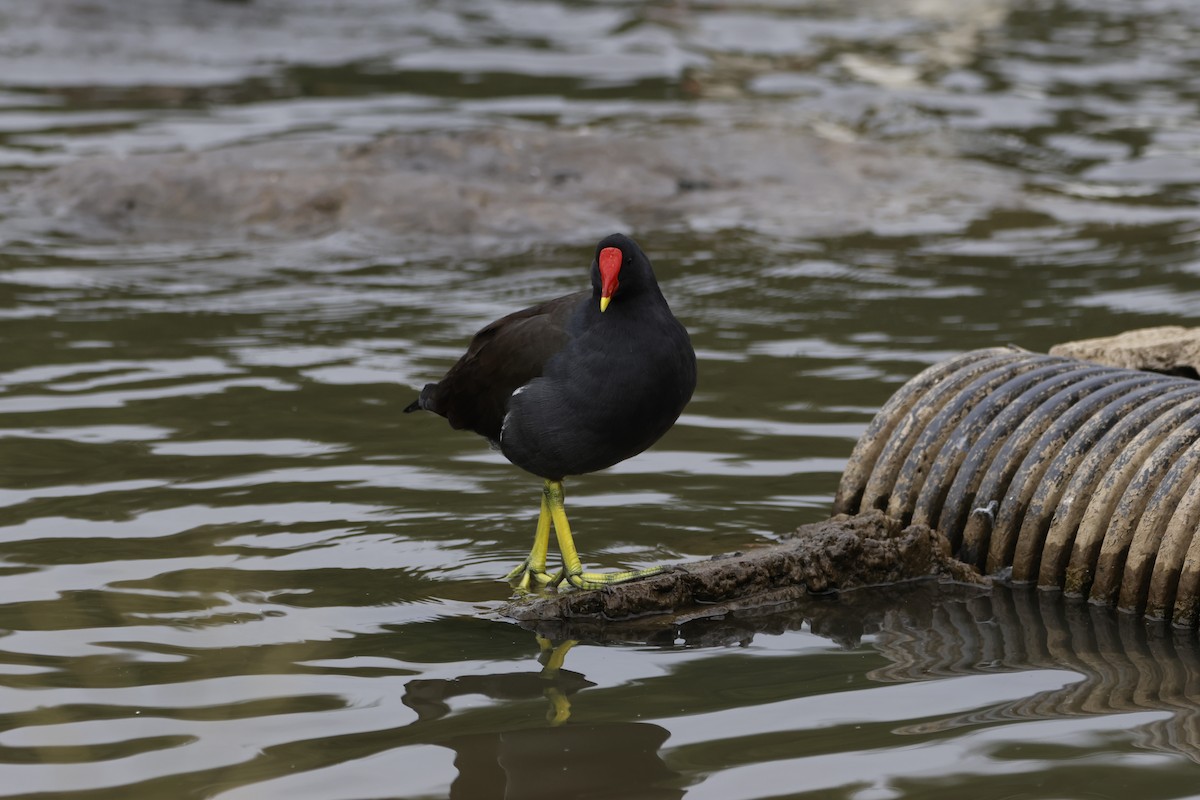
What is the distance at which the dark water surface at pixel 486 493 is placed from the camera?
4.31 metres

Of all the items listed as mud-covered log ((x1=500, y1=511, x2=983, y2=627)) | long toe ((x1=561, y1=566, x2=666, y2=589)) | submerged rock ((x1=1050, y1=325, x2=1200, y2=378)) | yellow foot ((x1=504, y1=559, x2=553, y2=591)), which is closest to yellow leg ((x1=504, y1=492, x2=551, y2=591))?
yellow foot ((x1=504, y1=559, x2=553, y2=591))

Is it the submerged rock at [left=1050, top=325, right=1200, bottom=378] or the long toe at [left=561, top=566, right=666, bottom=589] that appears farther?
the submerged rock at [left=1050, top=325, right=1200, bottom=378]

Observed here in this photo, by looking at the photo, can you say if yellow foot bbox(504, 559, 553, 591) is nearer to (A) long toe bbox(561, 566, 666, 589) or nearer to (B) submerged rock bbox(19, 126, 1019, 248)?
(A) long toe bbox(561, 566, 666, 589)

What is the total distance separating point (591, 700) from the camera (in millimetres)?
4684

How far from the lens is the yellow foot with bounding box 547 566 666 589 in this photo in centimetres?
543

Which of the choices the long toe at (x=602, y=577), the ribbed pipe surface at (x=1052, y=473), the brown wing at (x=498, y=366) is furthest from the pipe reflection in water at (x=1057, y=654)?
the brown wing at (x=498, y=366)

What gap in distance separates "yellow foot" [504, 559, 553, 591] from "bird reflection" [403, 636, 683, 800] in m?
0.76

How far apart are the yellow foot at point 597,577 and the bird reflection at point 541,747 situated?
1.98ft

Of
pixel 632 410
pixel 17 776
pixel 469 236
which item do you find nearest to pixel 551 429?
pixel 632 410

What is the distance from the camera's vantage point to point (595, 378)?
510cm

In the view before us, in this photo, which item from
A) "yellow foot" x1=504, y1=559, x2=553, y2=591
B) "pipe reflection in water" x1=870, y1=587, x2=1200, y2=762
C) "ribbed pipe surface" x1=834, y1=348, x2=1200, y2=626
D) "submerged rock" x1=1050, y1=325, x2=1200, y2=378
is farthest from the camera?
"submerged rock" x1=1050, y1=325, x2=1200, y2=378

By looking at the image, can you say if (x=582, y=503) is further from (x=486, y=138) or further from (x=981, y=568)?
(x=486, y=138)

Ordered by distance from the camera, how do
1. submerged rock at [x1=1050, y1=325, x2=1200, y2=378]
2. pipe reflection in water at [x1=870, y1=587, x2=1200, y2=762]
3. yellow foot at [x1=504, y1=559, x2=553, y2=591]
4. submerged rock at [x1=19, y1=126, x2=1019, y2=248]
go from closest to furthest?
1. pipe reflection in water at [x1=870, y1=587, x2=1200, y2=762]
2. yellow foot at [x1=504, y1=559, x2=553, y2=591]
3. submerged rock at [x1=1050, y1=325, x2=1200, y2=378]
4. submerged rock at [x1=19, y1=126, x2=1019, y2=248]

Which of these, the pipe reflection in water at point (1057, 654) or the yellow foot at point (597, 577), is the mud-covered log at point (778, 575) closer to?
the yellow foot at point (597, 577)
